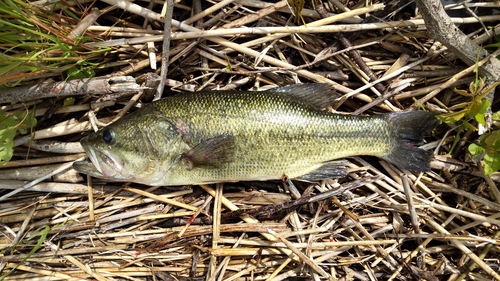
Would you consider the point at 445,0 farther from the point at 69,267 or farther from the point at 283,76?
the point at 69,267

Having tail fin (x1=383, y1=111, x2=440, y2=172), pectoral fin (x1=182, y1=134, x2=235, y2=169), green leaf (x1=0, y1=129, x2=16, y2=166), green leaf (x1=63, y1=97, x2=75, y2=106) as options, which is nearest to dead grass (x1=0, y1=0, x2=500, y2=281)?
green leaf (x1=63, y1=97, x2=75, y2=106)

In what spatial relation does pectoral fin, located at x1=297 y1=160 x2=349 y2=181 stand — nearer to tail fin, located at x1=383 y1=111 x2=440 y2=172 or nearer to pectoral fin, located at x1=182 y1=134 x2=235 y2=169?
tail fin, located at x1=383 y1=111 x2=440 y2=172

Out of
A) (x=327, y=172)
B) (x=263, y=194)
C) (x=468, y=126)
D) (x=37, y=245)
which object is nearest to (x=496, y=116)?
(x=468, y=126)

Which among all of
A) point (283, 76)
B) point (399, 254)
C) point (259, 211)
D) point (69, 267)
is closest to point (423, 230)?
point (399, 254)

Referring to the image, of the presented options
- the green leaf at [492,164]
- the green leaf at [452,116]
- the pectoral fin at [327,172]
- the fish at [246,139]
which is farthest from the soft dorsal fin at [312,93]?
the green leaf at [492,164]

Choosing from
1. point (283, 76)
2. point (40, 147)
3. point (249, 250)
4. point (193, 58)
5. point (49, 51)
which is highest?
point (49, 51)

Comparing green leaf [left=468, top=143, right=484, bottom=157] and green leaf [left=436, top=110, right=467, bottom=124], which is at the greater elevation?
green leaf [left=436, top=110, right=467, bottom=124]
